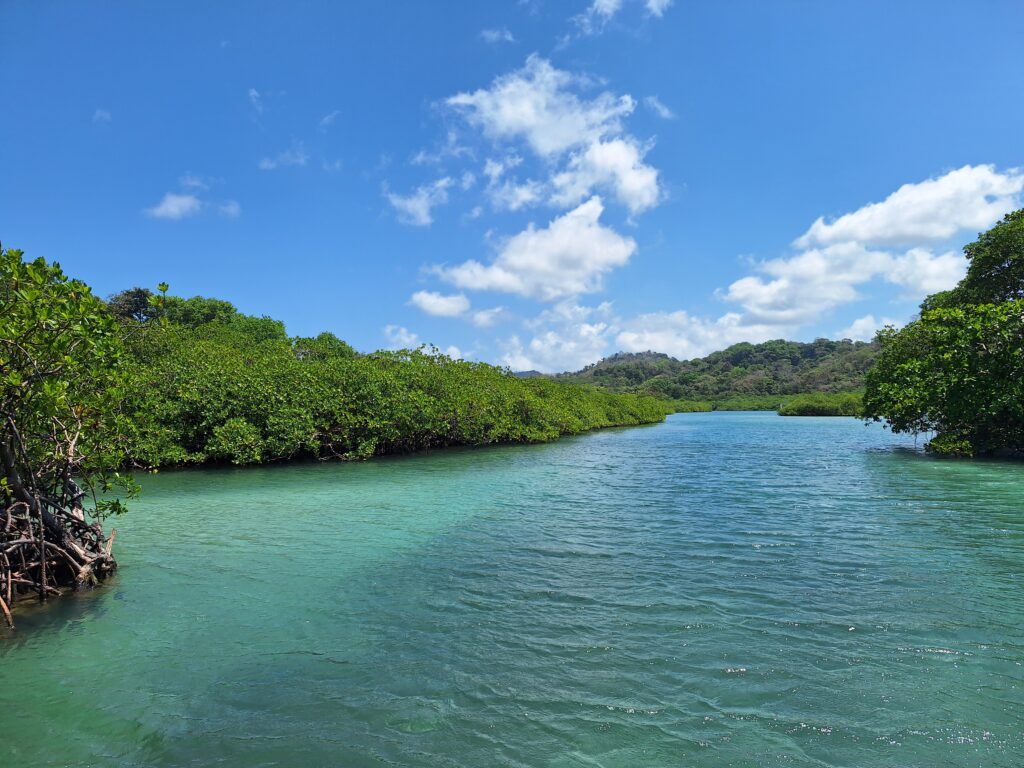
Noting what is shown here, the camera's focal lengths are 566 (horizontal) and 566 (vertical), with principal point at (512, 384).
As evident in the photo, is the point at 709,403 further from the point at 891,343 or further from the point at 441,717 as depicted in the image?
the point at 441,717

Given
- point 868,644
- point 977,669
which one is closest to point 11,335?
point 868,644

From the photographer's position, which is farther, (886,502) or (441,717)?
(886,502)

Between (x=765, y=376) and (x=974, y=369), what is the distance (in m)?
142

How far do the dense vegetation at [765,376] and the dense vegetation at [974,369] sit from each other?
8520 cm

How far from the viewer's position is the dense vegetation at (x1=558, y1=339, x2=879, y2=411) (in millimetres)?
128500

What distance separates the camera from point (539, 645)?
251 inches

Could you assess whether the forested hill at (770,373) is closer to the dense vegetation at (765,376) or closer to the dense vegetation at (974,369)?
the dense vegetation at (765,376)

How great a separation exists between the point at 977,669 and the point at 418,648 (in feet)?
18.6

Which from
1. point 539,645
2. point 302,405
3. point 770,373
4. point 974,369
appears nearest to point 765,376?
point 770,373

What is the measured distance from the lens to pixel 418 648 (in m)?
6.36

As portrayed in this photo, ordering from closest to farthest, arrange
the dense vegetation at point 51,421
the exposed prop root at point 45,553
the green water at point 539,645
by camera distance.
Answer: the green water at point 539,645 → the dense vegetation at point 51,421 → the exposed prop root at point 45,553

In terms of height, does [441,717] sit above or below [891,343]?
below

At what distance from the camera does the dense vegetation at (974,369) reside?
22016 millimetres

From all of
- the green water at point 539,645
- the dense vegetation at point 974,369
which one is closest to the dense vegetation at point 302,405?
the green water at point 539,645
